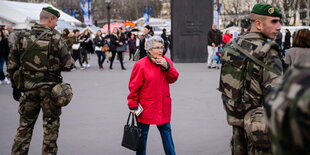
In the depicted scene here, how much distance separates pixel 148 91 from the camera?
486 centimetres

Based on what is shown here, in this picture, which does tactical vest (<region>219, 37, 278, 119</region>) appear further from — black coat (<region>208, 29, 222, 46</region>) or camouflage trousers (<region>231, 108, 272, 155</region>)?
black coat (<region>208, 29, 222, 46</region>)

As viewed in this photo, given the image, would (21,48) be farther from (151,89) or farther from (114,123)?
(114,123)

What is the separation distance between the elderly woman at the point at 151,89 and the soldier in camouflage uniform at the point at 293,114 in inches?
132

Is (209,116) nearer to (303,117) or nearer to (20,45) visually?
(20,45)

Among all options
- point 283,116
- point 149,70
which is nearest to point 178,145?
point 149,70

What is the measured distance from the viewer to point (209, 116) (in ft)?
26.7

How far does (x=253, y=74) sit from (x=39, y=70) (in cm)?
231

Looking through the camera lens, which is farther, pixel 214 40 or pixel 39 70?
pixel 214 40

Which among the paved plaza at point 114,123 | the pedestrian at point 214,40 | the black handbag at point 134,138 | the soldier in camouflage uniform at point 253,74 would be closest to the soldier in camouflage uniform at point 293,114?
the soldier in camouflage uniform at point 253,74

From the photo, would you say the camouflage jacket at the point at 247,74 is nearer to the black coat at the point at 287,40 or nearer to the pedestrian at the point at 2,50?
the pedestrian at the point at 2,50

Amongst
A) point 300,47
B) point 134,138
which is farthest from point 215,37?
point 134,138

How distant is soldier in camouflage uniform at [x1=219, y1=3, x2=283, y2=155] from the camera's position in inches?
132

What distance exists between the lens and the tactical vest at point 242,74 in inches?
134

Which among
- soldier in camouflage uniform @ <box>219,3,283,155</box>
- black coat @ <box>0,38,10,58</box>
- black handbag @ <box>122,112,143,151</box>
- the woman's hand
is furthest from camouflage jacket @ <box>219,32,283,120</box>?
black coat @ <box>0,38,10,58</box>
